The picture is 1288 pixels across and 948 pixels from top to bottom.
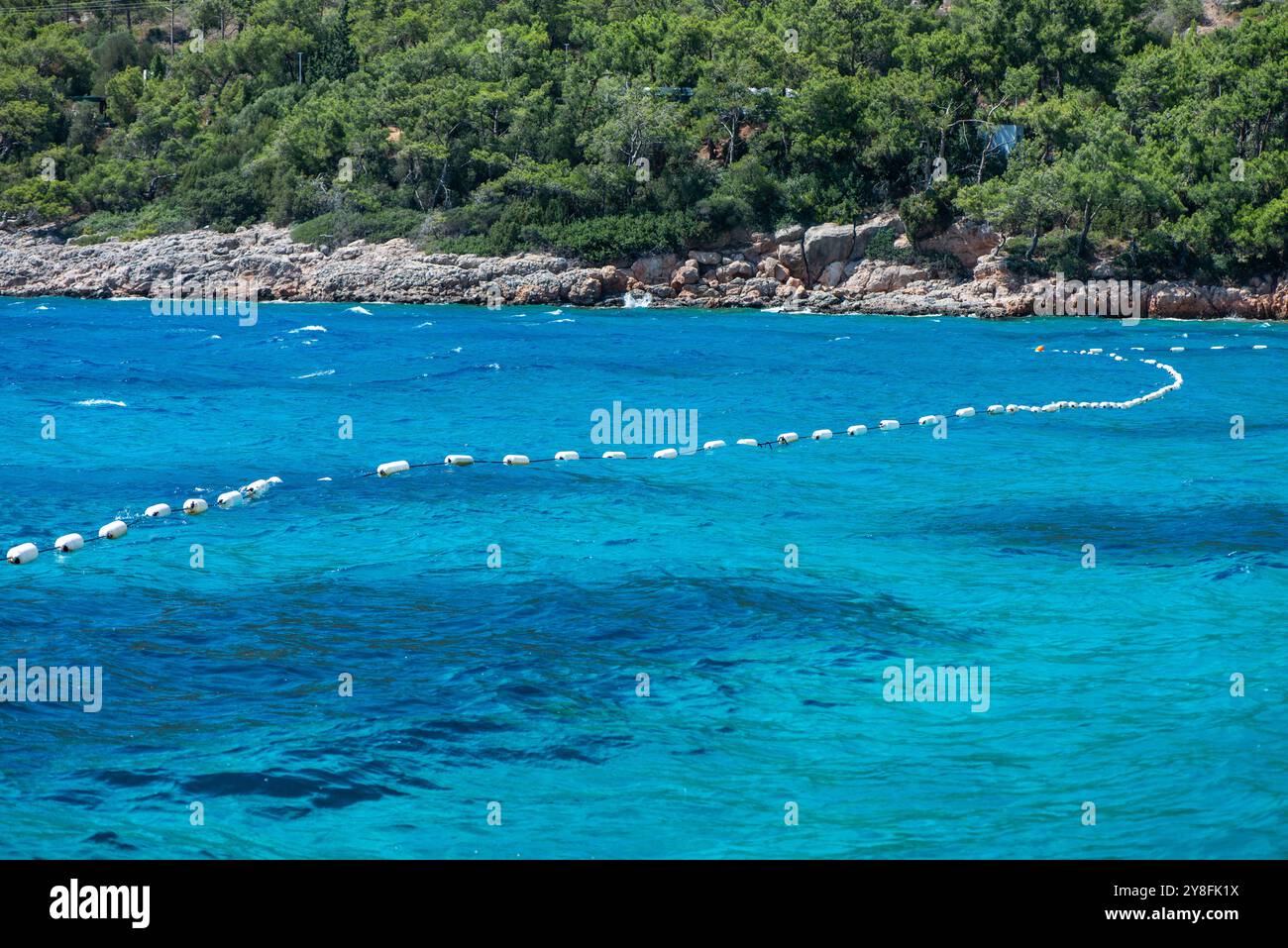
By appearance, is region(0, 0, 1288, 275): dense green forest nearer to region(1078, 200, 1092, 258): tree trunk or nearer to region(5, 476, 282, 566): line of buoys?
region(1078, 200, 1092, 258): tree trunk

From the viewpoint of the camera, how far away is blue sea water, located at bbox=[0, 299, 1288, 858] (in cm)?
952

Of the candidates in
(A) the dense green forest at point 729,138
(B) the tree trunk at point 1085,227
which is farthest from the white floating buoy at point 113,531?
(B) the tree trunk at point 1085,227

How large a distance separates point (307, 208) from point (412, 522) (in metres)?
52.9

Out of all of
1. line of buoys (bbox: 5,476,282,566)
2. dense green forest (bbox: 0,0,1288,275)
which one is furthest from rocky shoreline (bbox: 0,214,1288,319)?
line of buoys (bbox: 5,476,282,566)

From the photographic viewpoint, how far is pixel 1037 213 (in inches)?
2096

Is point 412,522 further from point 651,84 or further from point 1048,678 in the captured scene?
point 651,84

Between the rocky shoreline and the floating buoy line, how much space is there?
18534mm

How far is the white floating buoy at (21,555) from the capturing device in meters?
15.6

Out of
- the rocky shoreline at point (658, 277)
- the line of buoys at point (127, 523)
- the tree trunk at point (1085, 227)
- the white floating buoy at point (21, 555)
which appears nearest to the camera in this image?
the white floating buoy at point (21, 555)

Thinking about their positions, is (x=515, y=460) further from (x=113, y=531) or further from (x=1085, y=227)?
(x=1085, y=227)

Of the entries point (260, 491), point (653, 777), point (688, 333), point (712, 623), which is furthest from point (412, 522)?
point (688, 333)

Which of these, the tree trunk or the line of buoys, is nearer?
the line of buoys

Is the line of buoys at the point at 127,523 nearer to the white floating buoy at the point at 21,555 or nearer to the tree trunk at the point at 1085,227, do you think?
the white floating buoy at the point at 21,555

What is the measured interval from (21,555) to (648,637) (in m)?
7.89
